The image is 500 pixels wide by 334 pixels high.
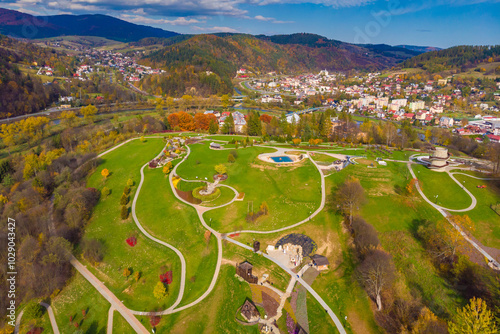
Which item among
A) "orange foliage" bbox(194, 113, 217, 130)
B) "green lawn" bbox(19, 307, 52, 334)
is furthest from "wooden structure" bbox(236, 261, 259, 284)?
"orange foliage" bbox(194, 113, 217, 130)

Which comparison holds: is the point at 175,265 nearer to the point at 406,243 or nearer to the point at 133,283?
the point at 133,283

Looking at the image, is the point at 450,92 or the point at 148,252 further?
the point at 450,92

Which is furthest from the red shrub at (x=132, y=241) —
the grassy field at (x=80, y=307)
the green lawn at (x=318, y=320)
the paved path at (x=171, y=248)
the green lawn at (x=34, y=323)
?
the green lawn at (x=318, y=320)

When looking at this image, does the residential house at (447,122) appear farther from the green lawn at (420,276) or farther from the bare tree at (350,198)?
the green lawn at (420,276)

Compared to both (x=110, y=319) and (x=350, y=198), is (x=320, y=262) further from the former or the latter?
(x=110, y=319)

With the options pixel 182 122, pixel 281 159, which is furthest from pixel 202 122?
pixel 281 159

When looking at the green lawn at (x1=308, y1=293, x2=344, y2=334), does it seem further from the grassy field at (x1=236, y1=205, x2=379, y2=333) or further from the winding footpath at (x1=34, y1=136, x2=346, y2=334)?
the winding footpath at (x1=34, y1=136, x2=346, y2=334)

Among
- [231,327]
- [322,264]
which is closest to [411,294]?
[322,264]
